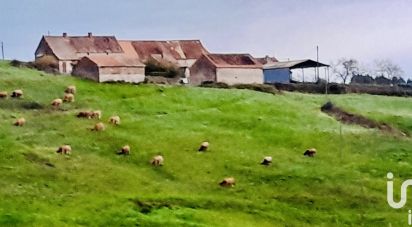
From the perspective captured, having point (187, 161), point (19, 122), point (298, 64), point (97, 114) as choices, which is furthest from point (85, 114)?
point (298, 64)

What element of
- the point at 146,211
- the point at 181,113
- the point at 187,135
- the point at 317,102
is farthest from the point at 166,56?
the point at 146,211

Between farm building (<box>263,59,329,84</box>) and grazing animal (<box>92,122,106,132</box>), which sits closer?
grazing animal (<box>92,122,106,132</box>)

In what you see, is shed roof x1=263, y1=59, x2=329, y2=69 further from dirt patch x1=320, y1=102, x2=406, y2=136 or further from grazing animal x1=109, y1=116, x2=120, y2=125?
grazing animal x1=109, y1=116, x2=120, y2=125

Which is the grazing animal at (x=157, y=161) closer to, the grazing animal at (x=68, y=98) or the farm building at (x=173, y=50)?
the grazing animal at (x=68, y=98)

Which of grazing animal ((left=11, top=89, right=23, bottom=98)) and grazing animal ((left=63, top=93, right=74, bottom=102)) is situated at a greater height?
grazing animal ((left=11, top=89, right=23, bottom=98))

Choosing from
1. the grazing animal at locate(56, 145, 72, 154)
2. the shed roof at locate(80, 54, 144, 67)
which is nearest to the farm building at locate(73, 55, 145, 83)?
the shed roof at locate(80, 54, 144, 67)

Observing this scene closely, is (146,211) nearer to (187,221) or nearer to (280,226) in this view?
(187,221)

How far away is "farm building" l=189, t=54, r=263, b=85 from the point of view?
357 feet

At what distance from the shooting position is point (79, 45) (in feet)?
411

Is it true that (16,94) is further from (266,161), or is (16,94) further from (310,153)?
(310,153)

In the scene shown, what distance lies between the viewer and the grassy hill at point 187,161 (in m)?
53.4

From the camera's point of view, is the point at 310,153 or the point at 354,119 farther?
the point at 354,119

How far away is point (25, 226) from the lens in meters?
48.7

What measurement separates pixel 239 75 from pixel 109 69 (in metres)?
21.8
